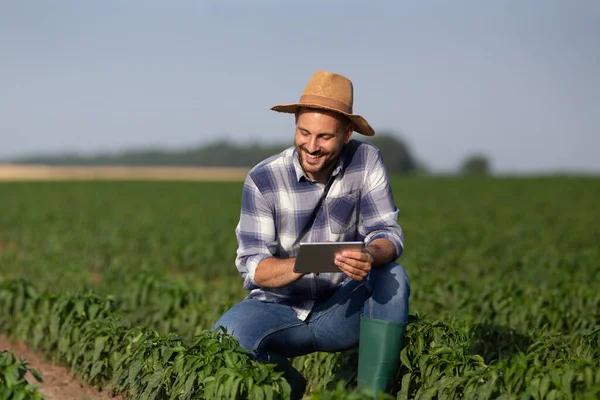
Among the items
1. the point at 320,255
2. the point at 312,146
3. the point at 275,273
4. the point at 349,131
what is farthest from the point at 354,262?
the point at 349,131

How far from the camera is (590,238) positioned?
1648 cm

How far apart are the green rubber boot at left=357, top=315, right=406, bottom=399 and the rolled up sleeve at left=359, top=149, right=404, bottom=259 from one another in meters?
0.49

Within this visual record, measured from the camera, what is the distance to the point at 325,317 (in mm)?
4742

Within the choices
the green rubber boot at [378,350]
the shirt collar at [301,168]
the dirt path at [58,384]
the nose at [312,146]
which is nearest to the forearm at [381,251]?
the green rubber boot at [378,350]

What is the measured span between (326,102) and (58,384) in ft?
11.5

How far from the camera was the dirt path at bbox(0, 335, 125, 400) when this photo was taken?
19.8ft

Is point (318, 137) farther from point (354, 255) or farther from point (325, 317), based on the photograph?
point (325, 317)

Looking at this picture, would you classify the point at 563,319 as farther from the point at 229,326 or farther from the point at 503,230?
the point at 503,230

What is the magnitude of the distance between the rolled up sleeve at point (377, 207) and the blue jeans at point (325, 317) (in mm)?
262

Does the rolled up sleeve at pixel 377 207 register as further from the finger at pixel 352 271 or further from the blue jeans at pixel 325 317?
the finger at pixel 352 271

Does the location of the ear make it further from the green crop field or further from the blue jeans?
the green crop field

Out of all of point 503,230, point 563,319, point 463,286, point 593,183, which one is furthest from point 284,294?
point 593,183

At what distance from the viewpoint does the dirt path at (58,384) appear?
237 inches

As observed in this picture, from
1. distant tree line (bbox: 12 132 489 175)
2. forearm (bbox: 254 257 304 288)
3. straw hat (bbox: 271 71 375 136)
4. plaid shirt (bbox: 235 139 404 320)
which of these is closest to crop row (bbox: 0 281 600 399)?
forearm (bbox: 254 257 304 288)
